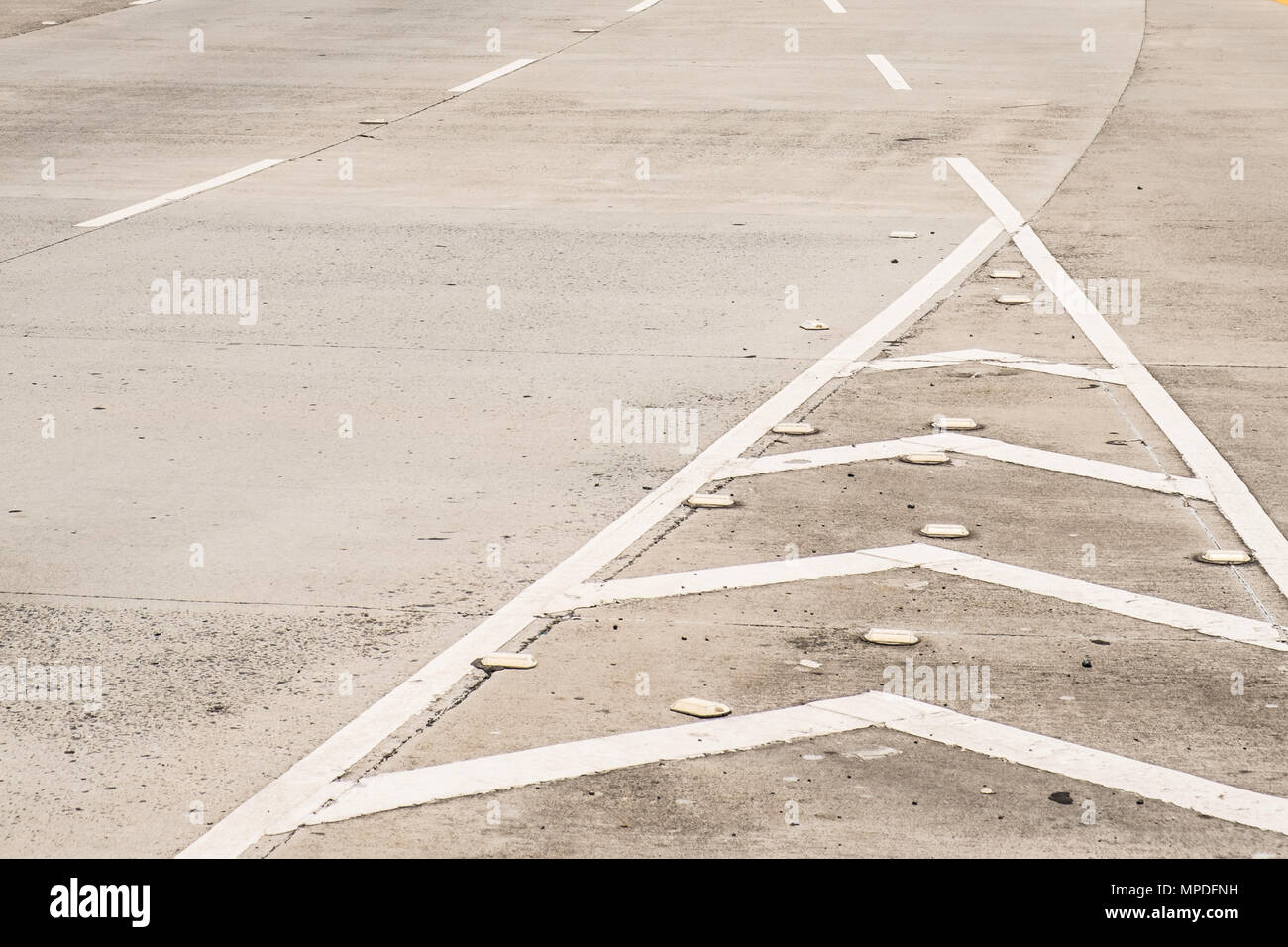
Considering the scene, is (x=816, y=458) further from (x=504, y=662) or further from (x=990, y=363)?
(x=504, y=662)

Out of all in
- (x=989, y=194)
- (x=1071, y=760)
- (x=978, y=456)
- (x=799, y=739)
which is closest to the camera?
(x=1071, y=760)

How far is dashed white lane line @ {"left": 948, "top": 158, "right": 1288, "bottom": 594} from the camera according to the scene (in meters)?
6.59

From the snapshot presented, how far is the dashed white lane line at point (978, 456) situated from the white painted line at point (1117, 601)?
1.20 metres

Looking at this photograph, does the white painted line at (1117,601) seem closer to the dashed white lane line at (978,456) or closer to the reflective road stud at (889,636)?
the reflective road stud at (889,636)

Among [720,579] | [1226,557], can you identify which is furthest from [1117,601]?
[720,579]

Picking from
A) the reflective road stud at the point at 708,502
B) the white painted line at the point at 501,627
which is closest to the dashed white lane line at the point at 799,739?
the white painted line at the point at 501,627

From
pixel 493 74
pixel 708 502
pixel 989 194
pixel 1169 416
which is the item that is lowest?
pixel 708 502

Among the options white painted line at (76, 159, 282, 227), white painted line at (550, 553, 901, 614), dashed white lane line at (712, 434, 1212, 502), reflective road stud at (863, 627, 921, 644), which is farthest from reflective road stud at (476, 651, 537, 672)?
white painted line at (76, 159, 282, 227)

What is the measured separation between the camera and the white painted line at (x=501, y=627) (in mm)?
4596

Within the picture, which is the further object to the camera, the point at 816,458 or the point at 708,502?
the point at 816,458

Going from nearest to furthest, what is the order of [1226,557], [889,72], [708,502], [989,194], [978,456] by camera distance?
[1226,557] < [708,502] < [978,456] < [989,194] < [889,72]

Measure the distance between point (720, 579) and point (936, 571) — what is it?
2.67 ft

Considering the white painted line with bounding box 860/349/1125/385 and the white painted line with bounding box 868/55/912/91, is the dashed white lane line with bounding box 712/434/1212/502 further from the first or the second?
the white painted line with bounding box 868/55/912/91

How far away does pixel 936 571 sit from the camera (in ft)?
20.6
